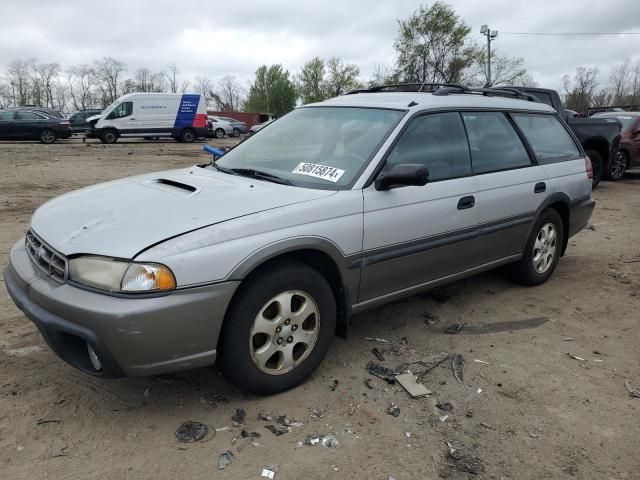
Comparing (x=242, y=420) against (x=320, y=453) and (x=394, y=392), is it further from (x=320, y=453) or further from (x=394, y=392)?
(x=394, y=392)

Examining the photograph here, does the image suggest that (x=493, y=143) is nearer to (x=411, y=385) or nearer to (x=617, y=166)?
(x=411, y=385)

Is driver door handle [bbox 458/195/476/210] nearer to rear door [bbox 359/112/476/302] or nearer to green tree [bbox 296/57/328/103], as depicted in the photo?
rear door [bbox 359/112/476/302]

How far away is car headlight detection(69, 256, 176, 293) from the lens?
7.71 ft

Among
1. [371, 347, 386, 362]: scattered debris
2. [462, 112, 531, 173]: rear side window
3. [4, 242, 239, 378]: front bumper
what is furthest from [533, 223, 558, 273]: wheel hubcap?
[4, 242, 239, 378]: front bumper

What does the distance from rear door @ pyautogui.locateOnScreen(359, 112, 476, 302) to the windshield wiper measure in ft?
1.67

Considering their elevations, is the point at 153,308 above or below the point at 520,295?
above

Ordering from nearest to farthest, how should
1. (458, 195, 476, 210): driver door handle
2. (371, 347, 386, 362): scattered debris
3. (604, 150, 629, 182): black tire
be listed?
(371, 347, 386, 362): scattered debris, (458, 195, 476, 210): driver door handle, (604, 150, 629, 182): black tire

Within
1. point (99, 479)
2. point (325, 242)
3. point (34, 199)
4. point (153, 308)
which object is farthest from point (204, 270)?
point (34, 199)

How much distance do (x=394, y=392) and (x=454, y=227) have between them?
4.20 ft

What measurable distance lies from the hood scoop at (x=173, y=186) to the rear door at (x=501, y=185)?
6.76 ft

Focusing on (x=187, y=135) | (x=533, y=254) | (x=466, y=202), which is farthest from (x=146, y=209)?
(x=187, y=135)

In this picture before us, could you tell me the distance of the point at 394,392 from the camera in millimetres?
3004

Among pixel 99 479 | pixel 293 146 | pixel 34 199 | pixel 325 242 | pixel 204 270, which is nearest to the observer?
pixel 99 479

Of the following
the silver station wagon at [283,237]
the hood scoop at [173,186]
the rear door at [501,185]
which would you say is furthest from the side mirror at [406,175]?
the hood scoop at [173,186]
